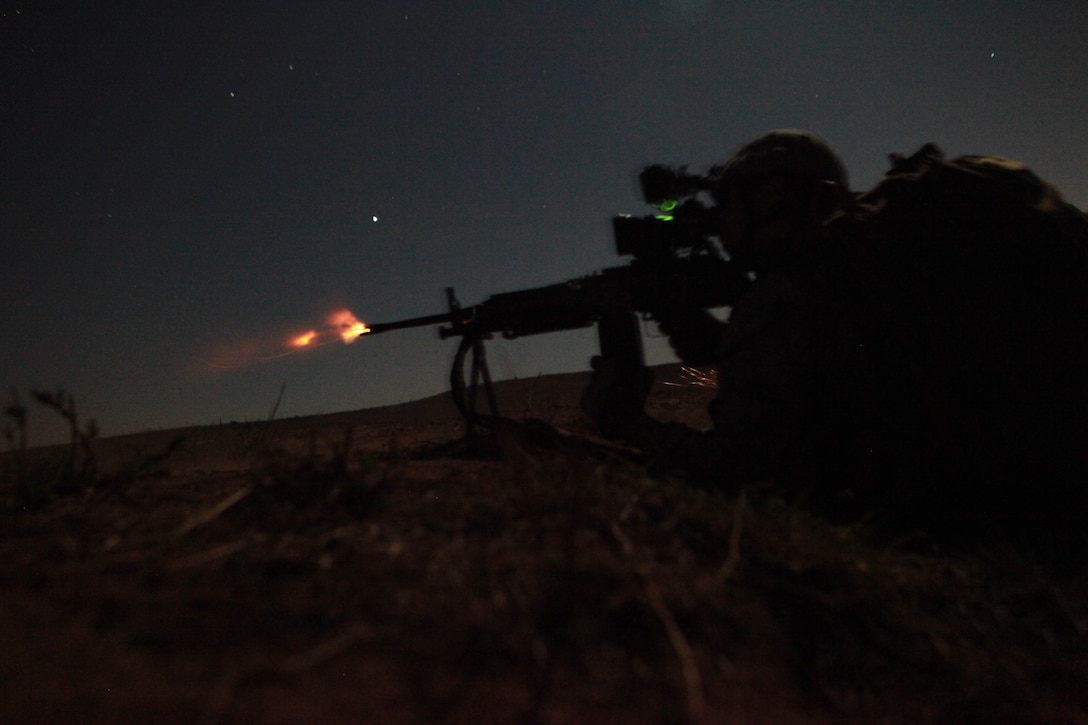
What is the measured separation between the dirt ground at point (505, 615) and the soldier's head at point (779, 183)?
5.40 feet

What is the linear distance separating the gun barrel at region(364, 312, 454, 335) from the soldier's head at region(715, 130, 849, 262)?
2.03 m

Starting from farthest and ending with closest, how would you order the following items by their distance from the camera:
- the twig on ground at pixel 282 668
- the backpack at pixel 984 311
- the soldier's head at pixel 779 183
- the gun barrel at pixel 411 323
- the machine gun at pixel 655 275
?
the gun barrel at pixel 411 323, the machine gun at pixel 655 275, the soldier's head at pixel 779 183, the backpack at pixel 984 311, the twig on ground at pixel 282 668

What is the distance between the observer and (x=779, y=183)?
10.0 ft

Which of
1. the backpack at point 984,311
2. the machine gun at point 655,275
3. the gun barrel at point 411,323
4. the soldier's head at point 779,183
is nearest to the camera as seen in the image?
the backpack at point 984,311

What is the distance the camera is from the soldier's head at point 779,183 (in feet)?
9.93

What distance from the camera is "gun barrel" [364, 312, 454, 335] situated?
14.1ft

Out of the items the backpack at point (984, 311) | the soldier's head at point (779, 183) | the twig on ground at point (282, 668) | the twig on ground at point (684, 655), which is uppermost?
the soldier's head at point (779, 183)

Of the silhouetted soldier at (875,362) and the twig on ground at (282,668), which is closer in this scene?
the twig on ground at (282,668)

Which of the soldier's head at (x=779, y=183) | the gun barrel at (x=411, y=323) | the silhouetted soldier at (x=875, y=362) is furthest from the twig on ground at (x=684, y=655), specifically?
the gun barrel at (x=411, y=323)

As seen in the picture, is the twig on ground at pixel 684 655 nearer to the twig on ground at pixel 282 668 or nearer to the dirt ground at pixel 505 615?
the dirt ground at pixel 505 615

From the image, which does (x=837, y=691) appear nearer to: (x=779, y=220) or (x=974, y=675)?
(x=974, y=675)

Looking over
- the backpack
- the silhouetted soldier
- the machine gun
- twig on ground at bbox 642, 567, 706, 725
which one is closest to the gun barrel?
the machine gun

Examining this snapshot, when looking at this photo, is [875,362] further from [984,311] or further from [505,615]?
[505,615]

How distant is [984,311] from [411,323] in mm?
3293
